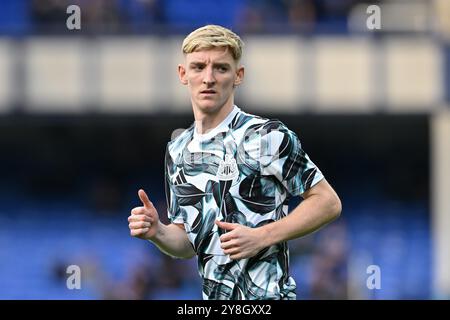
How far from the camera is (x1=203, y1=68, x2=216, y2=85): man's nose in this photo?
17.4 feet

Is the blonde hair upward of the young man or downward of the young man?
upward

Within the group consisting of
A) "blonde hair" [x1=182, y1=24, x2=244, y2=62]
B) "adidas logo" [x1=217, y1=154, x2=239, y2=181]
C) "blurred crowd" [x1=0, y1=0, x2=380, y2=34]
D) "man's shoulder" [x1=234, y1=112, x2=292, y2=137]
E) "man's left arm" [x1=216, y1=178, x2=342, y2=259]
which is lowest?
"man's left arm" [x1=216, y1=178, x2=342, y2=259]

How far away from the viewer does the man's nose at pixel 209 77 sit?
17.4ft

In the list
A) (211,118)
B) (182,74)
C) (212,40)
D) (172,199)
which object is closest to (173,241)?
(172,199)

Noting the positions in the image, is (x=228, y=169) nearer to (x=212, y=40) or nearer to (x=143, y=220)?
(x=143, y=220)

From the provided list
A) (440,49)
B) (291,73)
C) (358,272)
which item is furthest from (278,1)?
(358,272)

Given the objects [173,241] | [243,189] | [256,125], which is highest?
[256,125]

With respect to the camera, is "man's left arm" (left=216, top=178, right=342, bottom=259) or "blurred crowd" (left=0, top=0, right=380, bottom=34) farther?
"blurred crowd" (left=0, top=0, right=380, bottom=34)

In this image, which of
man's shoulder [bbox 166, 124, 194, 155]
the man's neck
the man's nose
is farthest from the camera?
man's shoulder [bbox 166, 124, 194, 155]

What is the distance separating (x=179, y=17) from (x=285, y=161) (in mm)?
16764

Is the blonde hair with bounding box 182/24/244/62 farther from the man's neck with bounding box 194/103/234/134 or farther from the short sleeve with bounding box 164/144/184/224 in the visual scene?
the short sleeve with bounding box 164/144/184/224

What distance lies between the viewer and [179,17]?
21.9m

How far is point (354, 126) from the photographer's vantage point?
74.9 ft

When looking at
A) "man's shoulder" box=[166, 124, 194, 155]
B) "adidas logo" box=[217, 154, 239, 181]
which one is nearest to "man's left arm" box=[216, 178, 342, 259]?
"adidas logo" box=[217, 154, 239, 181]
